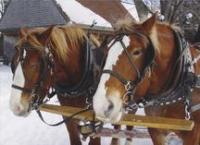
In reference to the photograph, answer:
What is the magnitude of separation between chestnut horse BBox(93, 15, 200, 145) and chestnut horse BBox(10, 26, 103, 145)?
920 mm

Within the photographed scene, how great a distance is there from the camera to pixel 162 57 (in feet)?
11.7

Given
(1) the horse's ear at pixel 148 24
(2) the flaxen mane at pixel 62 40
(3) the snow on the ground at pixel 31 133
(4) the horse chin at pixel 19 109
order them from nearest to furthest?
(1) the horse's ear at pixel 148 24 < (4) the horse chin at pixel 19 109 < (2) the flaxen mane at pixel 62 40 < (3) the snow on the ground at pixel 31 133

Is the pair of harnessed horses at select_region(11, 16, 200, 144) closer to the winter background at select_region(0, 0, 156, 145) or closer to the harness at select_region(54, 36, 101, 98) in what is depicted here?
the harness at select_region(54, 36, 101, 98)

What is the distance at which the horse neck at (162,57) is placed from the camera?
3.54 metres

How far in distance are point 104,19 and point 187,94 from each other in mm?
14531

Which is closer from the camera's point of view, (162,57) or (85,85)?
(162,57)

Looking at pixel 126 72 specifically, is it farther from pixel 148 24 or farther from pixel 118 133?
pixel 118 133

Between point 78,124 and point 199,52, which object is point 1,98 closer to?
point 78,124

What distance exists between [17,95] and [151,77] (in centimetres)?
114

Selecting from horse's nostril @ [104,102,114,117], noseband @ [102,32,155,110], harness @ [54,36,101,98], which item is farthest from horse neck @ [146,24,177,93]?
harness @ [54,36,101,98]

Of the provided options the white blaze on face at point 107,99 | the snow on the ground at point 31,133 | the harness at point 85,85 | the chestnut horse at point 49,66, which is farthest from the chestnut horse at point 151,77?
the snow on the ground at point 31,133

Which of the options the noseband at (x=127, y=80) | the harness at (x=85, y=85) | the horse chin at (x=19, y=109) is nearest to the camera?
the noseband at (x=127, y=80)

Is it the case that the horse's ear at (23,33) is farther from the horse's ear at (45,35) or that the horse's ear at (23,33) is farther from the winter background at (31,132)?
the winter background at (31,132)

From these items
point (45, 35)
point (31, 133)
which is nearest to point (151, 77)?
point (45, 35)
